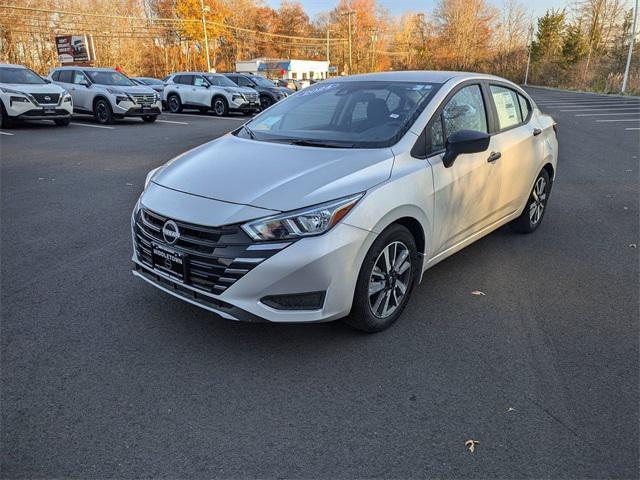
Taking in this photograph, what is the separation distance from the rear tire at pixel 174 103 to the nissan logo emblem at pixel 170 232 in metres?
19.6

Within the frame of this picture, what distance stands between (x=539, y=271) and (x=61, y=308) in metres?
3.92

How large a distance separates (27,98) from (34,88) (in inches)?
14.4

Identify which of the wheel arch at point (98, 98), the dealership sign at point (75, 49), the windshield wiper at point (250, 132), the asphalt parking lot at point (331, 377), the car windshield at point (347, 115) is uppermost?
the dealership sign at point (75, 49)

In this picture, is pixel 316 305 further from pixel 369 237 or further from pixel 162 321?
pixel 162 321

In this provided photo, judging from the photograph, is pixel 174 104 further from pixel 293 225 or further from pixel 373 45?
pixel 373 45

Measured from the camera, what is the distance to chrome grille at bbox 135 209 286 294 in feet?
9.52

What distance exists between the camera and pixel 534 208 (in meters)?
5.50

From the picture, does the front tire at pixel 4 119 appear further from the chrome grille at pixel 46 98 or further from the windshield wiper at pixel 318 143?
the windshield wiper at pixel 318 143

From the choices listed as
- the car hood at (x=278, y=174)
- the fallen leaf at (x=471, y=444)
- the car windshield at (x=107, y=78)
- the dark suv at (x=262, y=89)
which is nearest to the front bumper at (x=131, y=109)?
the car windshield at (x=107, y=78)

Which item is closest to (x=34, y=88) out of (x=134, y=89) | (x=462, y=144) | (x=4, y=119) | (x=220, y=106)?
(x=4, y=119)

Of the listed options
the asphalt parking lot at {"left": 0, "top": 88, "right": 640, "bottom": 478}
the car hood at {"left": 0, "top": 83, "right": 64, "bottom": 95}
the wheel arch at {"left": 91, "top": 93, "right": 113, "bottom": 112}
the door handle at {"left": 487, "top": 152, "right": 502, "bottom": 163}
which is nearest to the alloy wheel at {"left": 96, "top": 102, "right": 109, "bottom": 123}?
the wheel arch at {"left": 91, "top": 93, "right": 113, "bottom": 112}

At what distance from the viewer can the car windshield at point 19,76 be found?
14.2 m

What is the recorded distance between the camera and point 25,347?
3.27m

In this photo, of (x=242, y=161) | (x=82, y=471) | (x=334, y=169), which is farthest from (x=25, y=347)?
(x=334, y=169)
